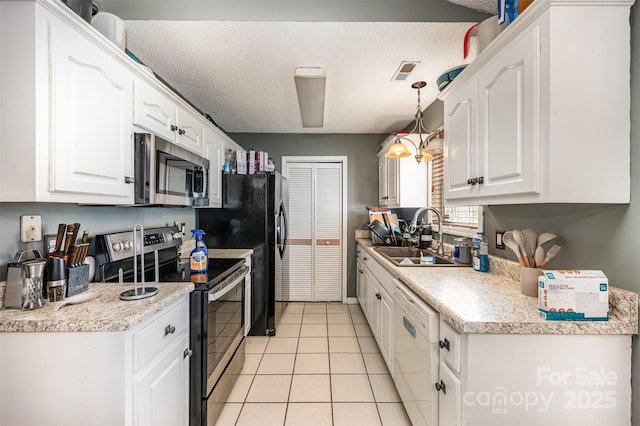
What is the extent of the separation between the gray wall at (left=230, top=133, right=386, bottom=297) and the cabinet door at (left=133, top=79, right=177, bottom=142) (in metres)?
2.06

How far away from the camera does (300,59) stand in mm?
2051

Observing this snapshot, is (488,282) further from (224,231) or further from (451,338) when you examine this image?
(224,231)

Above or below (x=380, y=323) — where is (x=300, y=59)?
above

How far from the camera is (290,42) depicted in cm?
186

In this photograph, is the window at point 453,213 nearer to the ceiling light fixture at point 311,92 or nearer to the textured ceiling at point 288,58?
the textured ceiling at point 288,58

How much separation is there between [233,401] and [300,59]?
2406mm

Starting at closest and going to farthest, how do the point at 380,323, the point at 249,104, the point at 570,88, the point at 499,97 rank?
the point at 570,88 → the point at 499,97 → the point at 380,323 → the point at 249,104

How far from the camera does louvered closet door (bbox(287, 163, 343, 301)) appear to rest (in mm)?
4043

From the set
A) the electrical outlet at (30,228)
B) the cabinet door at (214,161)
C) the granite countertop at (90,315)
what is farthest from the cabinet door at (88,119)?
the cabinet door at (214,161)

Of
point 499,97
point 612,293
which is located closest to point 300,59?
point 499,97

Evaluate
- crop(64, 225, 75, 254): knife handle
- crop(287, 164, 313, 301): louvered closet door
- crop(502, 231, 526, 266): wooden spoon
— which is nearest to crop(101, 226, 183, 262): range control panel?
crop(64, 225, 75, 254): knife handle

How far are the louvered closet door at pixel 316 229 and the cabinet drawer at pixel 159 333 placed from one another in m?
2.59

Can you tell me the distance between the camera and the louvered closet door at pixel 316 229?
159 inches

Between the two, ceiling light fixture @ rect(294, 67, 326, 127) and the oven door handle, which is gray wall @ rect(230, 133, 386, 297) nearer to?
ceiling light fixture @ rect(294, 67, 326, 127)
